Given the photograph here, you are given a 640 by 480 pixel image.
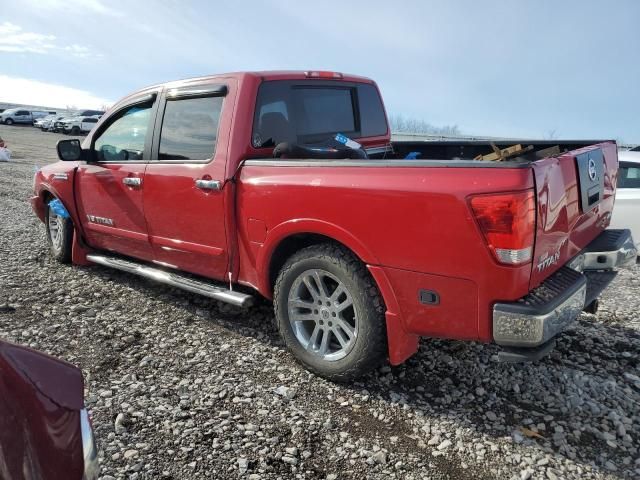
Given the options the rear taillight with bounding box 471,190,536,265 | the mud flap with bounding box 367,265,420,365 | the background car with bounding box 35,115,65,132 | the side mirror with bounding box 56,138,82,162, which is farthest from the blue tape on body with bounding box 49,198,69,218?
the background car with bounding box 35,115,65,132

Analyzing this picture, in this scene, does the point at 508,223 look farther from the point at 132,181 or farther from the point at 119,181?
the point at 119,181

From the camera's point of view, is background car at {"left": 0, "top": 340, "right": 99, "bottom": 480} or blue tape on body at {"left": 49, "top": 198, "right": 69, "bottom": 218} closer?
background car at {"left": 0, "top": 340, "right": 99, "bottom": 480}

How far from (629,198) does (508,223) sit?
497cm

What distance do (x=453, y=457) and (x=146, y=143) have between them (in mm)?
3400

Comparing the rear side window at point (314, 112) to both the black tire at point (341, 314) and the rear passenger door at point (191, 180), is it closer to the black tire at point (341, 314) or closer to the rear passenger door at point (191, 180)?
the rear passenger door at point (191, 180)

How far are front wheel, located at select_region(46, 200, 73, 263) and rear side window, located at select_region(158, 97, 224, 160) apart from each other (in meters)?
2.06

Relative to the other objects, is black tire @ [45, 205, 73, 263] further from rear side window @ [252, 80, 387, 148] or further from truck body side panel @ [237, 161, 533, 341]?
truck body side panel @ [237, 161, 533, 341]

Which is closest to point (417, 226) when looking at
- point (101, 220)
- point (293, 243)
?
point (293, 243)

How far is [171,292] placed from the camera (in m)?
4.88

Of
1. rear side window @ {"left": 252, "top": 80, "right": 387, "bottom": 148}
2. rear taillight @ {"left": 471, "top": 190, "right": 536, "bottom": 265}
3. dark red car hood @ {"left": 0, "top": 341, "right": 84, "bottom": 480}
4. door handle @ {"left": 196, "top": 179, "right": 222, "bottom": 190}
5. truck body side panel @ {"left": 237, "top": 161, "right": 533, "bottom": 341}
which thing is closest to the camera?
dark red car hood @ {"left": 0, "top": 341, "right": 84, "bottom": 480}

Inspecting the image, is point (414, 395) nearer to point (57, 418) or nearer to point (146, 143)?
point (57, 418)

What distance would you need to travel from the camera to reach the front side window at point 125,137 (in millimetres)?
4328

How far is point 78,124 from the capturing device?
121ft

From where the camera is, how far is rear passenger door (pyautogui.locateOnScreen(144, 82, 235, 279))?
141 inches
